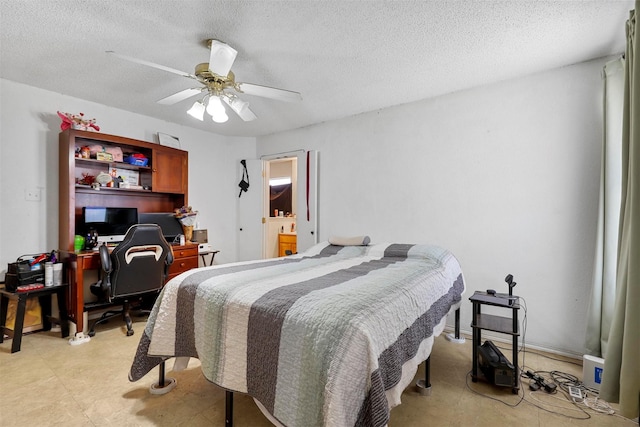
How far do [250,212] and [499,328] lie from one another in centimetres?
353

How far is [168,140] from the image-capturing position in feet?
12.5

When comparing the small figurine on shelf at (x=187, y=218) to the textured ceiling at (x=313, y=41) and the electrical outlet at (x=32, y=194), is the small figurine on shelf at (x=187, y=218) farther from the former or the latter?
the textured ceiling at (x=313, y=41)

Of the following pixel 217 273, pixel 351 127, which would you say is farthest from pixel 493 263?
pixel 217 273

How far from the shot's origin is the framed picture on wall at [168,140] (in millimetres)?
3740

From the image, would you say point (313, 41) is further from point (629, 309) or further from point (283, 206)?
point (283, 206)

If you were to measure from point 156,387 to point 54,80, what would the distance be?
115 inches

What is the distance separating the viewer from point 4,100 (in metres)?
2.77

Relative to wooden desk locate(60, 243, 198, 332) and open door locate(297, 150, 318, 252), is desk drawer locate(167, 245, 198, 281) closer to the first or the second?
wooden desk locate(60, 243, 198, 332)

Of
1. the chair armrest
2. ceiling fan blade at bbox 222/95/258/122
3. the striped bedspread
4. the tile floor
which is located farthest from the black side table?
ceiling fan blade at bbox 222/95/258/122

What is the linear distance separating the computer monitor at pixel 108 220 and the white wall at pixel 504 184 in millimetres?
2654

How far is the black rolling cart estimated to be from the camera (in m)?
1.91

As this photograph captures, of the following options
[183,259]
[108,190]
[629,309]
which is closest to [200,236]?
[183,259]

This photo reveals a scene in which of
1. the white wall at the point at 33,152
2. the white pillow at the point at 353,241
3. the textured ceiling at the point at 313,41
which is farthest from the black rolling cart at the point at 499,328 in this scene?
the white wall at the point at 33,152

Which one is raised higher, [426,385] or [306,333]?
[306,333]
